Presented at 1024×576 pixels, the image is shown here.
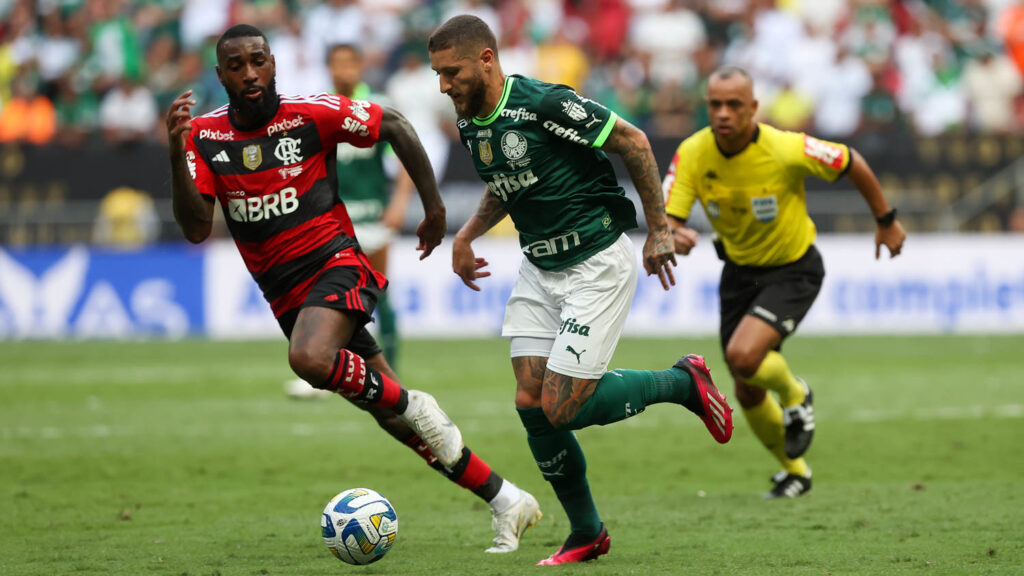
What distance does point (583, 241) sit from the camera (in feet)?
19.5

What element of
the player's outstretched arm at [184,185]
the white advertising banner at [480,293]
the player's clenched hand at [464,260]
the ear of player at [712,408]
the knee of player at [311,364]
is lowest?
the white advertising banner at [480,293]

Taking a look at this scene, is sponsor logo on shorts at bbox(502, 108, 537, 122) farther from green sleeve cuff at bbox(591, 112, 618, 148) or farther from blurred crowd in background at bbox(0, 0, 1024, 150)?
blurred crowd in background at bbox(0, 0, 1024, 150)

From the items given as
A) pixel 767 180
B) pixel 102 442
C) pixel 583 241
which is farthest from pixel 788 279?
pixel 102 442

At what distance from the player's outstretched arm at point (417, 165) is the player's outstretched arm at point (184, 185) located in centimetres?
90

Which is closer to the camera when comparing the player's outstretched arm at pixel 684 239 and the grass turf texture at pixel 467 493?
the grass turf texture at pixel 467 493

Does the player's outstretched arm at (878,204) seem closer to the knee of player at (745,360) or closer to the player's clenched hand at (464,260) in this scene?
the knee of player at (745,360)

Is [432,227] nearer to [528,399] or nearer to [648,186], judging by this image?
[528,399]

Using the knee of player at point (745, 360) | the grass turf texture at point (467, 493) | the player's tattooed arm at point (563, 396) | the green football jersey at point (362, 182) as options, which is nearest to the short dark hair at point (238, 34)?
the player's tattooed arm at point (563, 396)

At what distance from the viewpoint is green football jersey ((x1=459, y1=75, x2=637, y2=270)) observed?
571cm

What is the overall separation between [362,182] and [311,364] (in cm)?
593

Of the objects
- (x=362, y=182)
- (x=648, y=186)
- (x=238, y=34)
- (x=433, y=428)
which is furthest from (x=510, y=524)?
(x=362, y=182)

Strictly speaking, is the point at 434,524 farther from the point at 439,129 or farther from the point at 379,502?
the point at 439,129

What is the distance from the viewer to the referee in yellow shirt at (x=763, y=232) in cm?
767

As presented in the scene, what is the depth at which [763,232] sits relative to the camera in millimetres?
8086
